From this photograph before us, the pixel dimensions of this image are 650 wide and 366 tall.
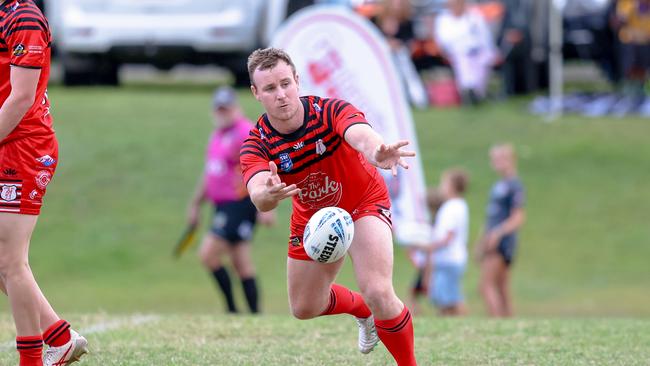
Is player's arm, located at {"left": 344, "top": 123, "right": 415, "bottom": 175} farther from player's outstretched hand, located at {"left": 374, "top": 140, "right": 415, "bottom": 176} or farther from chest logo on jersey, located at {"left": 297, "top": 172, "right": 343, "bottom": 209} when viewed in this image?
chest logo on jersey, located at {"left": 297, "top": 172, "right": 343, "bottom": 209}

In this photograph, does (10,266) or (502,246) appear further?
(502,246)

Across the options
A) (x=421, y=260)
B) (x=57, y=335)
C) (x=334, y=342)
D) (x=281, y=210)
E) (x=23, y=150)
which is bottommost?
(x=281, y=210)

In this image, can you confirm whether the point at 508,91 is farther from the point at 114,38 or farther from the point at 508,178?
the point at 508,178

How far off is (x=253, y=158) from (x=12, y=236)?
127 centimetres

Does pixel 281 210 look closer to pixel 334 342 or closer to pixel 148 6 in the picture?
pixel 148 6

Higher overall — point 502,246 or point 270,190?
point 270,190

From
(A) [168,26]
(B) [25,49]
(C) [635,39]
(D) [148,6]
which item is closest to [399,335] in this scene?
(B) [25,49]

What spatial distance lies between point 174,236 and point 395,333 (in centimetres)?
999

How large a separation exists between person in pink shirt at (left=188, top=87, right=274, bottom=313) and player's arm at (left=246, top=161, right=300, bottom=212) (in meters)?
5.41

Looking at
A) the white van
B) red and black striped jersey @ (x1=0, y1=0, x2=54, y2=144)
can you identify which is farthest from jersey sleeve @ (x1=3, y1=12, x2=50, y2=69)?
the white van

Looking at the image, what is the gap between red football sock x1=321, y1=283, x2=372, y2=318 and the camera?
6.55 meters

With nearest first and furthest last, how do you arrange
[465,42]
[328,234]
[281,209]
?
[328,234] < [281,209] < [465,42]

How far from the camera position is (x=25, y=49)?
5.71 m

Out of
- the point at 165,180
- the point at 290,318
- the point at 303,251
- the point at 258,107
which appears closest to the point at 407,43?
the point at 258,107
